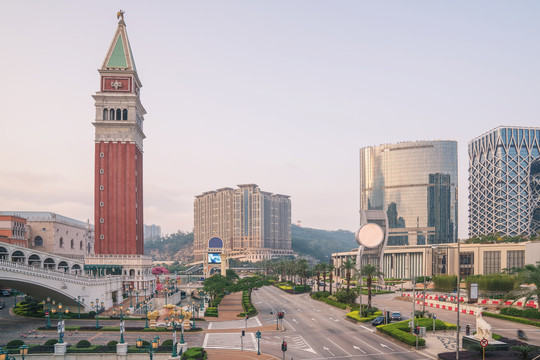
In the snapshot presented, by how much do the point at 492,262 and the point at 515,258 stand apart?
25.6 ft

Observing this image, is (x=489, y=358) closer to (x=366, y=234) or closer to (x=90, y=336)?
(x=90, y=336)

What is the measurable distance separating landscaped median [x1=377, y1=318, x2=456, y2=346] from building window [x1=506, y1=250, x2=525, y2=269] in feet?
275

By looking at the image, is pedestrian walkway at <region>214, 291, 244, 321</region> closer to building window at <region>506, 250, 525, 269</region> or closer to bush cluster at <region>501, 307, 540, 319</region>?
bush cluster at <region>501, 307, 540, 319</region>

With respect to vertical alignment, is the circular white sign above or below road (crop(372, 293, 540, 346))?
above

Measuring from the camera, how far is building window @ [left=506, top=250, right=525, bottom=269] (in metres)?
133

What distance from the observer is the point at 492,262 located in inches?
5536

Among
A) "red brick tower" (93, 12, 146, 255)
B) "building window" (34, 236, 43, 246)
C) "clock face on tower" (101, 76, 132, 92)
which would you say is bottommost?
"building window" (34, 236, 43, 246)

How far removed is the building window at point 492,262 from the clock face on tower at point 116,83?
10841 cm

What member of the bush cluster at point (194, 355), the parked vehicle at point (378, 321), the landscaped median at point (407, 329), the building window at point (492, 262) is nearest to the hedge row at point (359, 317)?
the parked vehicle at point (378, 321)

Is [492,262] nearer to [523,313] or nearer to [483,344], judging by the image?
[523,313]

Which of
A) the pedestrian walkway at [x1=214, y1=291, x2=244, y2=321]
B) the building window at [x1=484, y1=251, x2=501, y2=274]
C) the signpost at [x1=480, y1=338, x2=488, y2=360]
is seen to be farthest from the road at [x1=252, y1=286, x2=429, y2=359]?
the building window at [x1=484, y1=251, x2=501, y2=274]

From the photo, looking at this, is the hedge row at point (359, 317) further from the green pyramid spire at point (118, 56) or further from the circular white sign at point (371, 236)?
the green pyramid spire at point (118, 56)

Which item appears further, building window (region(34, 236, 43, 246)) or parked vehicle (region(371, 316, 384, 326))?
building window (region(34, 236, 43, 246))

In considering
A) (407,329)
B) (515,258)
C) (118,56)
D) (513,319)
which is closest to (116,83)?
(118,56)
